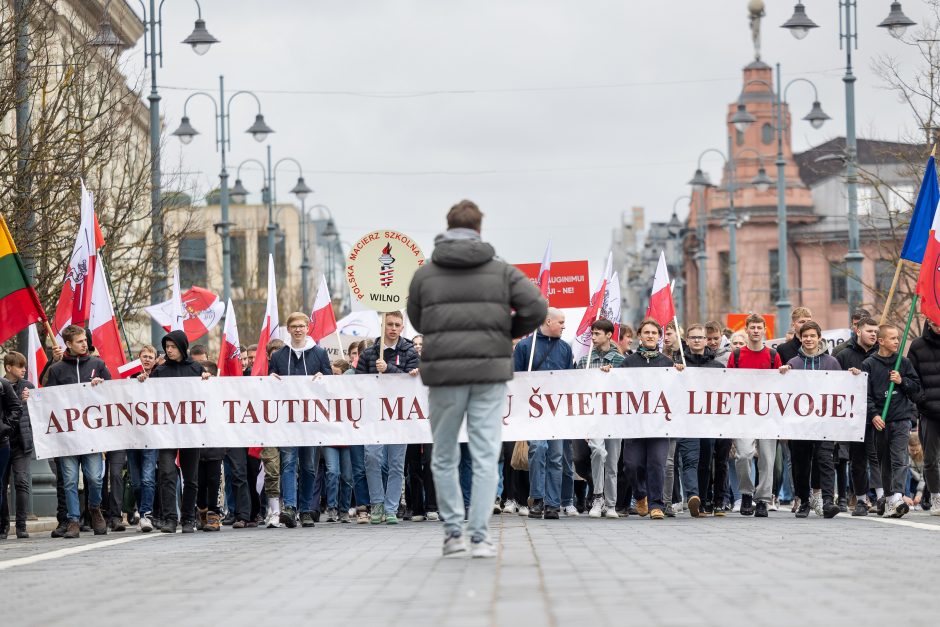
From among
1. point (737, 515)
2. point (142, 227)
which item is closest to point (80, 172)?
point (737, 515)

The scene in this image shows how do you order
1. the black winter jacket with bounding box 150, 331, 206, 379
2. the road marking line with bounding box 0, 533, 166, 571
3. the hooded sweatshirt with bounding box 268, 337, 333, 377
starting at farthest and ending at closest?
1. the hooded sweatshirt with bounding box 268, 337, 333, 377
2. the black winter jacket with bounding box 150, 331, 206, 379
3. the road marking line with bounding box 0, 533, 166, 571

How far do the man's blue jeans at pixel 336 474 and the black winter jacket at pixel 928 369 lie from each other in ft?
18.1

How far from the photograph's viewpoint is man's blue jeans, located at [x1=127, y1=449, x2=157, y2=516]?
16.6 meters

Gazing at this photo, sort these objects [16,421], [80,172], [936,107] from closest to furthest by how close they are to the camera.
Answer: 1. [16,421]
2. [80,172]
3. [936,107]

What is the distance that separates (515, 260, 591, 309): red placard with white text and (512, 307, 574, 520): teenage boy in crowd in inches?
109

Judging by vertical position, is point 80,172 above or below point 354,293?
above

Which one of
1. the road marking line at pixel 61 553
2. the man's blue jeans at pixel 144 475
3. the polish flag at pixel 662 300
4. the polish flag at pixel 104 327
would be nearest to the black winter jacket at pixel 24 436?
the man's blue jeans at pixel 144 475

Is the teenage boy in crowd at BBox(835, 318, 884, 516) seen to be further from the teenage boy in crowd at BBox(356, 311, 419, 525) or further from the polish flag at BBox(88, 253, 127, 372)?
the polish flag at BBox(88, 253, 127, 372)

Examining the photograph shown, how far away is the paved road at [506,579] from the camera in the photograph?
7.83 metres

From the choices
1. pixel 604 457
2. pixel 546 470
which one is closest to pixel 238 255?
pixel 604 457

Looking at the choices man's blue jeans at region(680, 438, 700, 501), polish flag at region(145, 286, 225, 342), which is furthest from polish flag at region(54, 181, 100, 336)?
polish flag at region(145, 286, 225, 342)

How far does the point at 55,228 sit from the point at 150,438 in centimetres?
635

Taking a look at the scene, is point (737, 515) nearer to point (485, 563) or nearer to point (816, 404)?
point (816, 404)

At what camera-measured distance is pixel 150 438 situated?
1703cm
